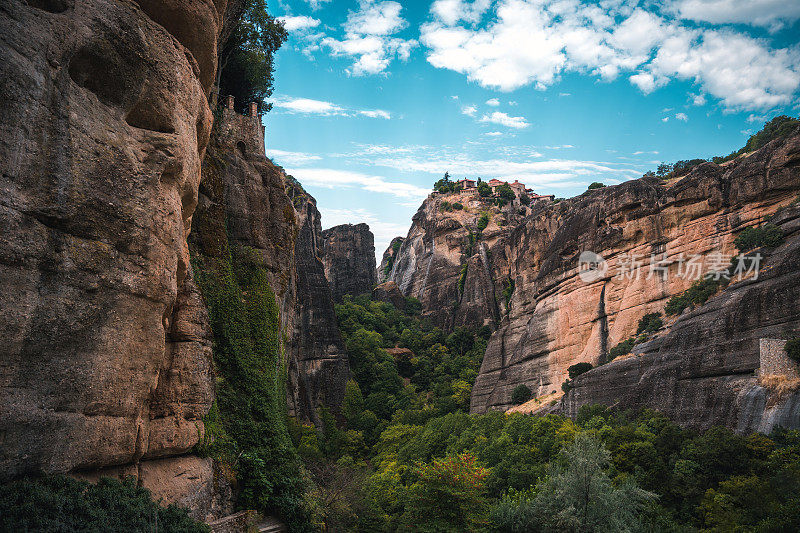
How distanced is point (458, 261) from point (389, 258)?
97.4 feet

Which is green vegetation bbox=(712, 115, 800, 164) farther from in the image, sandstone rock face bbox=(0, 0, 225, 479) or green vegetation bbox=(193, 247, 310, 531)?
sandstone rock face bbox=(0, 0, 225, 479)

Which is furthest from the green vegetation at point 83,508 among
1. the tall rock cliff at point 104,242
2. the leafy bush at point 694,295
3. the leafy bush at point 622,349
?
the leafy bush at point 694,295

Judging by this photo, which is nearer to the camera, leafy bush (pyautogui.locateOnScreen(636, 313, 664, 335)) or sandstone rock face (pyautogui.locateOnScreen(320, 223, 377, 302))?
leafy bush (pyautogui.locateOnScreen(636, 313, 664, 335))

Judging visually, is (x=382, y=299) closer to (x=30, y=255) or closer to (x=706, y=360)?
(x=706, y=360)

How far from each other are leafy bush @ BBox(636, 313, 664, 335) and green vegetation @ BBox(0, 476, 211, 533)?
2968 cm

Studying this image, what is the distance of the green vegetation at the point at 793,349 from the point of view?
756 inches

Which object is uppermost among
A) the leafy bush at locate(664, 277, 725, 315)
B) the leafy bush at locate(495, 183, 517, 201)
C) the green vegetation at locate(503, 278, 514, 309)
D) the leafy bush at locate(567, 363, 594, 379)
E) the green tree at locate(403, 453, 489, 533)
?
the leafy bush at locate(495, 183, 517, 201)

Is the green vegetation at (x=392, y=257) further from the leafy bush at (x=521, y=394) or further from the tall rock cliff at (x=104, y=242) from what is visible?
the tall rock cliff at (x=104, y=242)

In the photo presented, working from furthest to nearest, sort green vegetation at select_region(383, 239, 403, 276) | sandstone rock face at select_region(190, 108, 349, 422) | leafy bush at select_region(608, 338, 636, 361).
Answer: green vegetation at select_region(383, 239, 403, 276), leafy bush at select_region(608, 338, 636, 361), sandstone rock face at select_region(190, 108, 349, 422)

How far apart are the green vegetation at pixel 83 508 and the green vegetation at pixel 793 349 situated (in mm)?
21194

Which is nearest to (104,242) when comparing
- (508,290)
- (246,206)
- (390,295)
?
(246,206)

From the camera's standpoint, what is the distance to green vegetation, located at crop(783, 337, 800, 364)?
63.0 ft

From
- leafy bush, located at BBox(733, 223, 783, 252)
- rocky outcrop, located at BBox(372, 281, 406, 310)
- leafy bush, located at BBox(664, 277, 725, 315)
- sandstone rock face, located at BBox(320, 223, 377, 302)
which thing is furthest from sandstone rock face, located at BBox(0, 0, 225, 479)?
sandstone rock face, located at BBox(320, 223, 377, 302)

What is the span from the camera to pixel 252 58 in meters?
27.3
